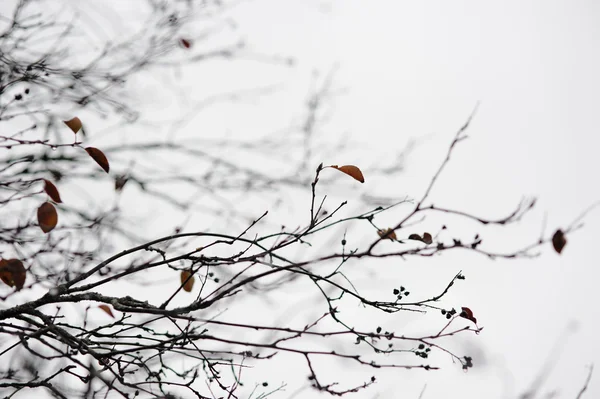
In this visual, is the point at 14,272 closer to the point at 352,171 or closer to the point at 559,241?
the point at 352,171

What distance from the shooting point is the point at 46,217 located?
2.00 metres

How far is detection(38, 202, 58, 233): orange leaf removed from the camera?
199 centimetres

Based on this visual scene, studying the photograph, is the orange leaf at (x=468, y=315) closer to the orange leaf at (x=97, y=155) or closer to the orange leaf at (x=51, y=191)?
the orange leaf at (x=97, y=155)

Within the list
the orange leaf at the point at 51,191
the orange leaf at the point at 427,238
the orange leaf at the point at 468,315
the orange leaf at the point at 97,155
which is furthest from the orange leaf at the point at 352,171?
the orange leaf at the point at 51,191

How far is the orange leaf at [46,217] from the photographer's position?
1.99 m

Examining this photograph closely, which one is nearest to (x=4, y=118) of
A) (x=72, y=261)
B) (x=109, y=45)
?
(x=72, y=261)

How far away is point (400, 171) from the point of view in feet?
15.5

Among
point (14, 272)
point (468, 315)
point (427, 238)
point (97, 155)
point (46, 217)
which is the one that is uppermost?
point (97, 155)

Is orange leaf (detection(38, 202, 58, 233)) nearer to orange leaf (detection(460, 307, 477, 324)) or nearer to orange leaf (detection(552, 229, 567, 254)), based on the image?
orange leaf (detection(460, 307, 477, 324))

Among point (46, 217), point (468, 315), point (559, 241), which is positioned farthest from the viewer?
point (46, 217)

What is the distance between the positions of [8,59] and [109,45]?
1.06 metres

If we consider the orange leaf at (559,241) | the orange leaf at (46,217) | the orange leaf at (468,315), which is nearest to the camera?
the orange leaf at (559,241)

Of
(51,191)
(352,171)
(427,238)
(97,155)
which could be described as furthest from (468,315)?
(51,191)

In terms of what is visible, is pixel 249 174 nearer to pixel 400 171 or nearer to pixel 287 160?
pixel 287 160
